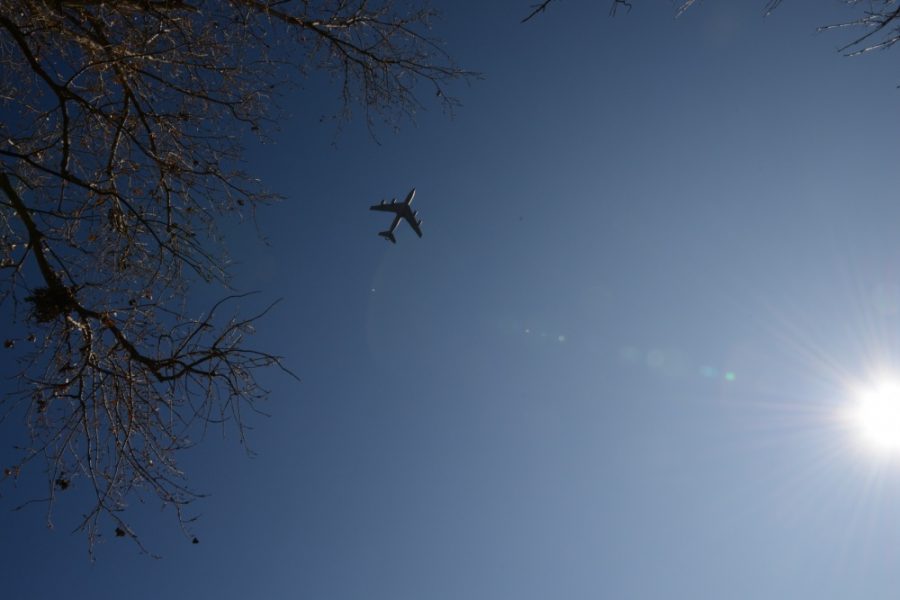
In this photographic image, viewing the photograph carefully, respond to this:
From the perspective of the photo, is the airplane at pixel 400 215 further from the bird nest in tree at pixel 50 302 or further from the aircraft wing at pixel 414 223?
the bird nest in tree at pixel 50 302

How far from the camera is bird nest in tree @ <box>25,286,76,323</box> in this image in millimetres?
2920

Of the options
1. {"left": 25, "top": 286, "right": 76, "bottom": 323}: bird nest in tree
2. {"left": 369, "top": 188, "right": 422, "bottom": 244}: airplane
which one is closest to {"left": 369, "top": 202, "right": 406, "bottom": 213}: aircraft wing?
{"left": 369, "top": 188, "right": 422, "bottom": 244}: airplane

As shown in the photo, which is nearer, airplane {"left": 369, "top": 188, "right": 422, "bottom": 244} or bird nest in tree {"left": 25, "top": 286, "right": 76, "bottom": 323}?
bird nest in tree {"left": 25, "top": 286, "right": 76, "bottom": 323}

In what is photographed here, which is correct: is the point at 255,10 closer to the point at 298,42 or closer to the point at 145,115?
the point at 298,42

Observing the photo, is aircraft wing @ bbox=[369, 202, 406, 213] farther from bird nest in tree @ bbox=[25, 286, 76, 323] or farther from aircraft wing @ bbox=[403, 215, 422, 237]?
bird nest in tree @ bbox=[25, 286, 76, 323]

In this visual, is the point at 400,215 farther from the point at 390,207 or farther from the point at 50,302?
the point at 50,302

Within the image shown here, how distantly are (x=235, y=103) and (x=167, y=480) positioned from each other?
2.49m

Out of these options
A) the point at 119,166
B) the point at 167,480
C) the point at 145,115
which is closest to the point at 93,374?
the point at 167,480

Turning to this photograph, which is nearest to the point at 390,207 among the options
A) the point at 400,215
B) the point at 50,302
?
the point at 400,215

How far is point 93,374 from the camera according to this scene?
10.5 feet

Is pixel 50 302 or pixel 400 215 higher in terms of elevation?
pixel 400 215

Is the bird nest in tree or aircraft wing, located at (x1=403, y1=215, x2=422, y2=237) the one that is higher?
aircraft wing, located at (x1=403, y1=215, x2=422, y2=237)

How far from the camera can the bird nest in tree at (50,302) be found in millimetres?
2920

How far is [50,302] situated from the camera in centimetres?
292
